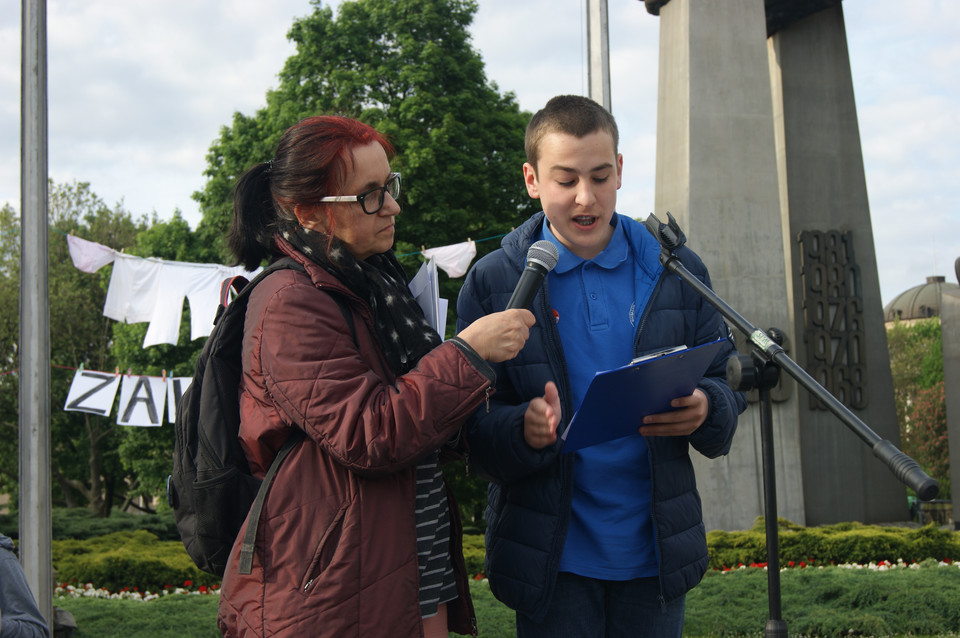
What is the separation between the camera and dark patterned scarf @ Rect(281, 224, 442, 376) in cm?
201

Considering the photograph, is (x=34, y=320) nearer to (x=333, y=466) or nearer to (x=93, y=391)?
(x=93, y=391)

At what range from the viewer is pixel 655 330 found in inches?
95.7

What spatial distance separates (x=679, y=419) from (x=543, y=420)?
0.39 m

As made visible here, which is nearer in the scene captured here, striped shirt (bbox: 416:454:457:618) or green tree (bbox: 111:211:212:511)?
striped shirt (bbox: 416:454:457:618)

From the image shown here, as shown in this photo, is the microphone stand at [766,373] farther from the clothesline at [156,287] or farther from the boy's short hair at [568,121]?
the clothesline at [156,287]

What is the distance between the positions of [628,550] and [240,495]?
1.01m

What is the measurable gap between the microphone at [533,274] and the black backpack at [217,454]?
383 mm

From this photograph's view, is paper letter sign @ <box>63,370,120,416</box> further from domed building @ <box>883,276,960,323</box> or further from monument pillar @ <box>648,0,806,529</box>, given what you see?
domed building @ <box>883,276,960,323</box>

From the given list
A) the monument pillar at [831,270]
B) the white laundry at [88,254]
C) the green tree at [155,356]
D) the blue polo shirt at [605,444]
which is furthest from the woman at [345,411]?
the green tree at [155,356]

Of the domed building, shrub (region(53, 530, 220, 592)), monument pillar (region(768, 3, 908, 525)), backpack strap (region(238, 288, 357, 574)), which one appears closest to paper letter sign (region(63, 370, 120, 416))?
shrub (region(53, 530, 220, 592))

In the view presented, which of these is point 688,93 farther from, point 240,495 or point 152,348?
point 152,348

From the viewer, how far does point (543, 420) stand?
2.12 m

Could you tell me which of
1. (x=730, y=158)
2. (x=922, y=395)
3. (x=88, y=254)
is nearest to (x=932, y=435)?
(x=922, y=395)

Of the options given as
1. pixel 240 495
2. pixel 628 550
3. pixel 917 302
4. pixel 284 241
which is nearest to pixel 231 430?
pixel 240 495
